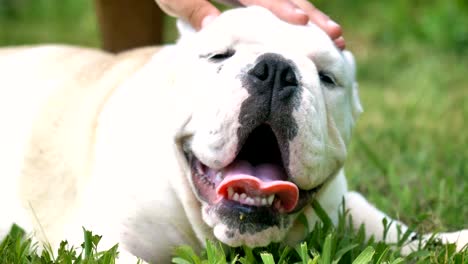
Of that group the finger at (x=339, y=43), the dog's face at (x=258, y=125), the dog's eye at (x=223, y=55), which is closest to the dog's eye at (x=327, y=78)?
the dog's face at (x=258, y=125)

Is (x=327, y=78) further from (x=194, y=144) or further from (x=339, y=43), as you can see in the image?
(x=194, y=144)

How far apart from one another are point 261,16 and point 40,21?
663 centimetres

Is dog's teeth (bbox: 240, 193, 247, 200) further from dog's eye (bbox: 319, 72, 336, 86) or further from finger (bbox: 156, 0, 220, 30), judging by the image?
finger (bbox: 156, 0, 220, 30)

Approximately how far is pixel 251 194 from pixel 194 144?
24cm

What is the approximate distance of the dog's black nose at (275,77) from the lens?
245cm

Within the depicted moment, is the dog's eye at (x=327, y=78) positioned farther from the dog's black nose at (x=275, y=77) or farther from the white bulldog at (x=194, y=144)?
the dog's black nose at (x=275, y=77)

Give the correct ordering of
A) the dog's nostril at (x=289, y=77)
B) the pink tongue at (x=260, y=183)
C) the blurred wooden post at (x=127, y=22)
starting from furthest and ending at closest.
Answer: the blurred wooden post at (x=127, y=22), the dog's nostril at (x=289, y=77), the pink tongue at (x=260, y=183)

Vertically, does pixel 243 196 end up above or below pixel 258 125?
below

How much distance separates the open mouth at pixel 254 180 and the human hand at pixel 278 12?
478 millimetres

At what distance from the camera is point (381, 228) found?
3.04 metres

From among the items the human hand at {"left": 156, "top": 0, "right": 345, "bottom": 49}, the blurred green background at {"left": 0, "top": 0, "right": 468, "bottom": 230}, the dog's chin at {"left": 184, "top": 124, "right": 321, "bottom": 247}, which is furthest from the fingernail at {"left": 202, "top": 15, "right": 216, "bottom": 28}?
the blurred green background at {"left": 0, "top": 0, "right": 468, "bottom": 230}

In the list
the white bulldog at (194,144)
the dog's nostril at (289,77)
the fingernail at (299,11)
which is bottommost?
the white bulldog at (194,144)

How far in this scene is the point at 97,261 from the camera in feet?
7.86

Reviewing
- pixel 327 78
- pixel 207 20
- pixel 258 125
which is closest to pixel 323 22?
pixel 327 78
